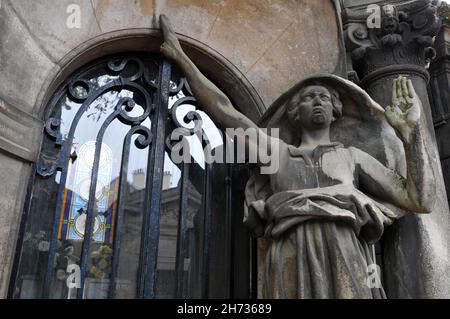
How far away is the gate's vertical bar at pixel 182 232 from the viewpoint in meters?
3.53

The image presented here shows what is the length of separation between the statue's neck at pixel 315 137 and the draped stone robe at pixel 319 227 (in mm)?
187

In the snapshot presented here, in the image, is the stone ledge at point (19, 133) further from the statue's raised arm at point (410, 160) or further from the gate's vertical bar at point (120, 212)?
the statue's raised arm at point (410, 160)

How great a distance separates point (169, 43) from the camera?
3924mm

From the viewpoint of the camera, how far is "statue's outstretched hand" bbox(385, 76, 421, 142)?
2846 mm

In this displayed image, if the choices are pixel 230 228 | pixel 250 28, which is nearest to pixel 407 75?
pixel 250 28

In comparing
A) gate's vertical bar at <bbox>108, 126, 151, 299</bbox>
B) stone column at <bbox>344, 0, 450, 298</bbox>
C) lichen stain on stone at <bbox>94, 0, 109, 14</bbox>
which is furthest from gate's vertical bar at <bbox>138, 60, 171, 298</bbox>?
stone column at <bbox>344, 0, 450, 298</bbox>

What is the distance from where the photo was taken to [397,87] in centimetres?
302

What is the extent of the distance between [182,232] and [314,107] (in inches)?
51.6

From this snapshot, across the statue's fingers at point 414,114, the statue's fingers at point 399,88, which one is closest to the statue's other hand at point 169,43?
the statue's fingers at point 399,88

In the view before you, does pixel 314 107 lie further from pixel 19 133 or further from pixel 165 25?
pixel 19 133

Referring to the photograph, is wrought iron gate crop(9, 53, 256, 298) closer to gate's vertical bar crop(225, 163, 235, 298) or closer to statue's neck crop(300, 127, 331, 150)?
gate's vertical bar crop(225, 163, 235, 298)

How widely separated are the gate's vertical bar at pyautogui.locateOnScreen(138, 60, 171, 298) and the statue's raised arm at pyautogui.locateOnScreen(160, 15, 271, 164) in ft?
0.83
